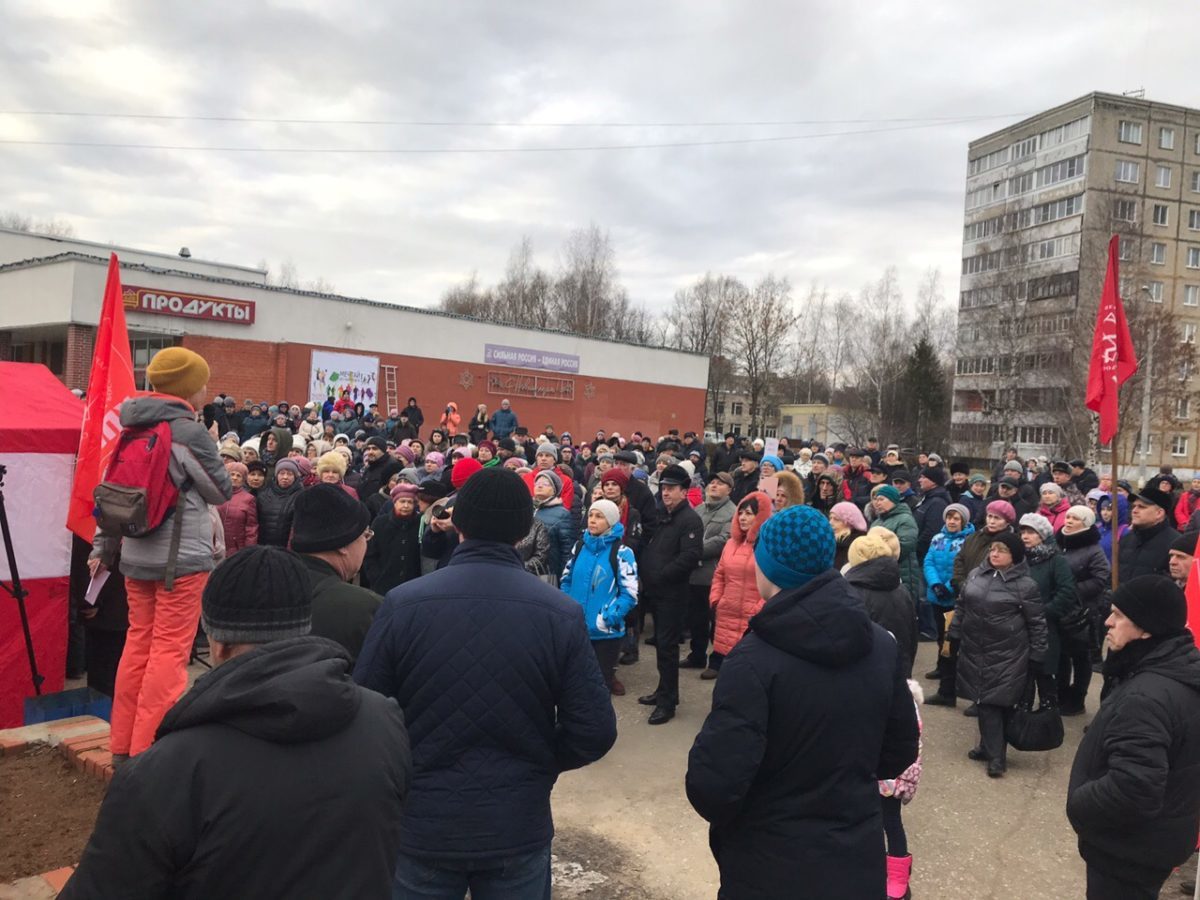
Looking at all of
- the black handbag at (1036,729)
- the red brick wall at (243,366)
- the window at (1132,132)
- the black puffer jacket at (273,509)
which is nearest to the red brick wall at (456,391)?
the red brick wall at (243,366)

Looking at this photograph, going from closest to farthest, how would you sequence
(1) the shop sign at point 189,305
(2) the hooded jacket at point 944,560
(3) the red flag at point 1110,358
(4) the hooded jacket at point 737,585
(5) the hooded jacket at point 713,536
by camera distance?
(4) the hooded jacket at point 737,585
(3) the red flag at point 1110,358
(5) the hooded jacket at point 713,536
(2) the hooded jacket at point 944,560
(1) the shop sign at point 189,305

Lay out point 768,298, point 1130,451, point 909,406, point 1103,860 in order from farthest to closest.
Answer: point 909,406
point 768,298
point 1130,451
point 1103,860

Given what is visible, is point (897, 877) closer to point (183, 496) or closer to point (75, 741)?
point (183, 496)

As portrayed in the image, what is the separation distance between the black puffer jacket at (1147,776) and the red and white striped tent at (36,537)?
18.4 feet

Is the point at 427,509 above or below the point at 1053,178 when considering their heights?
below

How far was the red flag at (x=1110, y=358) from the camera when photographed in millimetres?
7121

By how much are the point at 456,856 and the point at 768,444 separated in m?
15.5

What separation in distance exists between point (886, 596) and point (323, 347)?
24992 mm

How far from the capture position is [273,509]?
734 cm

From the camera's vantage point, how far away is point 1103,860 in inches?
124

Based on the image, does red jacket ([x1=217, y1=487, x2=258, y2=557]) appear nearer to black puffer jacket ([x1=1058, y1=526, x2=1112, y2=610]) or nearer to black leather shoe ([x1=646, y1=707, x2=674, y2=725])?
black leather shoe ([x1=646, y1=707, x2=674, y2=725])

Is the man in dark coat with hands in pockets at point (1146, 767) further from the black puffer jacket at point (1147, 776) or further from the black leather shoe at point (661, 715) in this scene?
the black leather shoe at point (661, 715)

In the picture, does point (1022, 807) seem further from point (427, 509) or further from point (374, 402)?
point (374, 402)

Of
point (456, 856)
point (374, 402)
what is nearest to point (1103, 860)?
point (456, 856)
